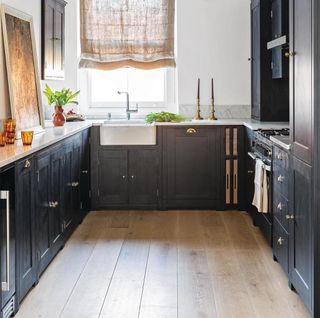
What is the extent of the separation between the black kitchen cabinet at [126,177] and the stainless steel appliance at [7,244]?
2856 mm

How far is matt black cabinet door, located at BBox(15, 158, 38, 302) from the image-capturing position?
3153 mm

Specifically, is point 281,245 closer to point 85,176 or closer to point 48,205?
point 48,205

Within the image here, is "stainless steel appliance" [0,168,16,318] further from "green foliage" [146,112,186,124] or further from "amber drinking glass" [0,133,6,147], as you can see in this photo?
"green foliage" [146,112,186,124]

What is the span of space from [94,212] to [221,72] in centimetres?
207

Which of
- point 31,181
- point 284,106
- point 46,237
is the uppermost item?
point 284,106

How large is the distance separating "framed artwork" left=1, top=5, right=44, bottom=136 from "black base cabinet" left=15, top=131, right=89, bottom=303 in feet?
1.12

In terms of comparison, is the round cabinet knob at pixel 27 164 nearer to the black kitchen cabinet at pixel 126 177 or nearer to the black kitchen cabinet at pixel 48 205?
the black kitchen cabinet at pixel 48 205

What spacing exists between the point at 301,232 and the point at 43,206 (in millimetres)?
1624

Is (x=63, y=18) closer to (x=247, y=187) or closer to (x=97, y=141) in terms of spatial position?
(x=97, y=141)

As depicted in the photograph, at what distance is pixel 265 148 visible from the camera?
14.7ft

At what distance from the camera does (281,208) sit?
3.84 metres

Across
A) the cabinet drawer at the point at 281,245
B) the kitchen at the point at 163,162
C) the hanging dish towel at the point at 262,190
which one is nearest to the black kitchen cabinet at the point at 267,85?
the kitchen at the point at 163,162

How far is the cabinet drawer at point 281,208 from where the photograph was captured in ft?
12.0

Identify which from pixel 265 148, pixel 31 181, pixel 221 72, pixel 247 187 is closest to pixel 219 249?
pixel 265 148
